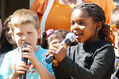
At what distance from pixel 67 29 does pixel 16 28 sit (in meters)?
1.14

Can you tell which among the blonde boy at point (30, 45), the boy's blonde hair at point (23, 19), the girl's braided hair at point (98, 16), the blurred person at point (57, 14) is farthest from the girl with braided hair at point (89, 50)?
the blurred person at point (57, 14)

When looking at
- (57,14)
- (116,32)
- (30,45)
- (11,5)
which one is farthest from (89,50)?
(11,5)

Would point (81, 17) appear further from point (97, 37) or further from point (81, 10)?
point (97, 37)

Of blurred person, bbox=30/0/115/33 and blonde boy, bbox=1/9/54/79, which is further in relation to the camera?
blurred person, bbox=30/0/115/33

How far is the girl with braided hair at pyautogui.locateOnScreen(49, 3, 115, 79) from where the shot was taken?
194 cm

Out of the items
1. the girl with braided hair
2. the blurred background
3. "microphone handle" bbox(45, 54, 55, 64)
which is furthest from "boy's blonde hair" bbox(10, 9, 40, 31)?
the blurred background

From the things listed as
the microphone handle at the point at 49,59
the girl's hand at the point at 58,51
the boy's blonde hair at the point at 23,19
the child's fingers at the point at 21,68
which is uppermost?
the boy's blonde hair at the point at 23,19

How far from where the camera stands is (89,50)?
222 cm

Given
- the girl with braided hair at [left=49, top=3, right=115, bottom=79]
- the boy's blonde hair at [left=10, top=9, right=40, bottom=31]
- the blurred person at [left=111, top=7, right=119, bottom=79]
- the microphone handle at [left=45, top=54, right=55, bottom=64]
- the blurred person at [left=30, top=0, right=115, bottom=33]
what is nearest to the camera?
the microphone handle at [left=45, top=54, right=55, bottom=64]

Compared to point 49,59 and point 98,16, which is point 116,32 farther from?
point 49,59

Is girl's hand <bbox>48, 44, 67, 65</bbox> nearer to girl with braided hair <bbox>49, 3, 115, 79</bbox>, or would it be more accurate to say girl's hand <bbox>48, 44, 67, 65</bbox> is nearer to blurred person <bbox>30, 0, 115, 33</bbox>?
girl with braided hair <bbox>49, 3, 115, 79</bbox>

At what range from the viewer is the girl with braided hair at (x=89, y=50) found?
1936 mm

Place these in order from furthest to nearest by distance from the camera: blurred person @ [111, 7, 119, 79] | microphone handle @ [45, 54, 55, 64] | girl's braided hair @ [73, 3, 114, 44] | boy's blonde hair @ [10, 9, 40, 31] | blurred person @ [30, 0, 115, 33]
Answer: blurred person @ [30, 0, 115, 33]
boy's blonde hair @ [10, 9, 40, 31]
girl's braided hair @ [73, 3, 114, 44]
blurred person @ [111, 7, 119, 79]
microphone handle @ [45, 54, 55, 64]

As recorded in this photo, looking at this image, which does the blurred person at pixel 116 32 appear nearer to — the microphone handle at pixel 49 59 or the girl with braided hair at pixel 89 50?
the girl with braided hair at pixel 89 50
